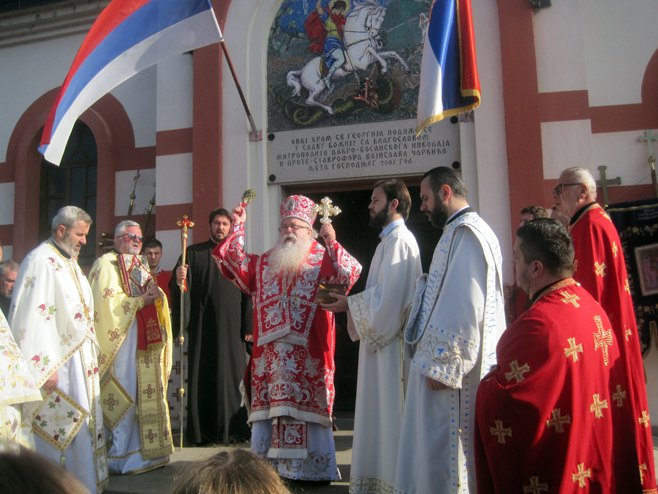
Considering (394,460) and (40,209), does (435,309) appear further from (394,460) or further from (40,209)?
(40,209)

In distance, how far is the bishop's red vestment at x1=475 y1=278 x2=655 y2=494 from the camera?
9.04 ft

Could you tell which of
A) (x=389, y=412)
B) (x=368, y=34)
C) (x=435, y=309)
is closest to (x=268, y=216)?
(x=368, y=34)

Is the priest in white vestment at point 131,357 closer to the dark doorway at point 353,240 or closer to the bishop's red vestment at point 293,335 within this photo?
the bishop's red vestment at point 293,335

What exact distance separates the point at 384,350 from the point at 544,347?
177cm

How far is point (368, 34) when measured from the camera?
7.32m

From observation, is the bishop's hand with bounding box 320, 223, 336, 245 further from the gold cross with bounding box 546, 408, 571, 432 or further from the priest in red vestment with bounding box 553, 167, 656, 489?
the gold cross with bounding box 546, 408, 571, 432

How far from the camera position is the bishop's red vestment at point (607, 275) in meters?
3.65

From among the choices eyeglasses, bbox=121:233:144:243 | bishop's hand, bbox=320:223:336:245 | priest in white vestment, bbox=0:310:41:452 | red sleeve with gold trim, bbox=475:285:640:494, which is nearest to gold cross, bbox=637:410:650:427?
red sleeve with gold trim, bbox=475:285:640:494

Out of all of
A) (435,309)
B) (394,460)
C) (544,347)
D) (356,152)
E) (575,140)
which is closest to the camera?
(544,347)

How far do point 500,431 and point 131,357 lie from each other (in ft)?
11.7

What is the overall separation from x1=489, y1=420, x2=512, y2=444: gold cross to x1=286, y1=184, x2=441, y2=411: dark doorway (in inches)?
190

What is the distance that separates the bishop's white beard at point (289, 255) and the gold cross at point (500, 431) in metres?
2.55

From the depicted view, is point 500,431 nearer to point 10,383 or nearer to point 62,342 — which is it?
point 10,383

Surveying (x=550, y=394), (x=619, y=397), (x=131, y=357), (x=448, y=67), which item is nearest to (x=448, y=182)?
(x=619, y=397)
